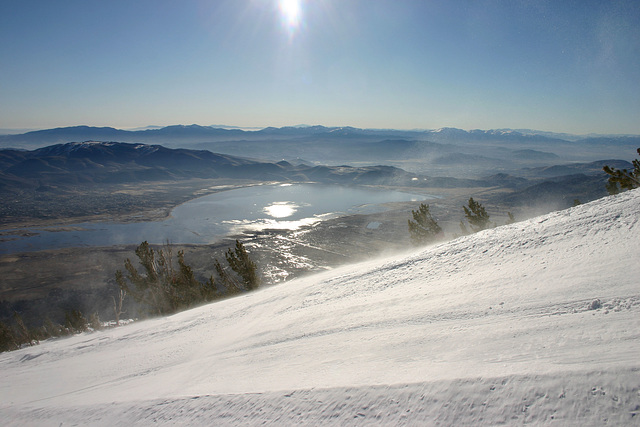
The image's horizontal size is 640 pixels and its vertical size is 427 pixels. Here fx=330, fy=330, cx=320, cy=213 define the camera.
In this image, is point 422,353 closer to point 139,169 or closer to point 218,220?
point 218,220

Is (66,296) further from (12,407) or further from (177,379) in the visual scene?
(177,379)

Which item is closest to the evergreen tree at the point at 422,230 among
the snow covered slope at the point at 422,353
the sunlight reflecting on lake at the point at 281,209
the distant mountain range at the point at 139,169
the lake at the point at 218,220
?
the snow covered slope at the point at 422,353

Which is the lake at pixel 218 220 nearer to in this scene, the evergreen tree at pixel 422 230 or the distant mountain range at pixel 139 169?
the distant mountain range at pixel 139 169

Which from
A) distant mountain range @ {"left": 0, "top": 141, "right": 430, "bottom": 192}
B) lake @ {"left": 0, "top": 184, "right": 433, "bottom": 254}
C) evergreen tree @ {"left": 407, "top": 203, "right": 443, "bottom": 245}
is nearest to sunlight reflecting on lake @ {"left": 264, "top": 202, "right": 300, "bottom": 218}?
lake @ {"left": 0, "top": 184, "right": 433, "bottom": 254}

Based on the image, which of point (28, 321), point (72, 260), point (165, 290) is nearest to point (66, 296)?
point (28, 321)

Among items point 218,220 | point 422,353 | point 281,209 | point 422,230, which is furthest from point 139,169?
point 422,353
